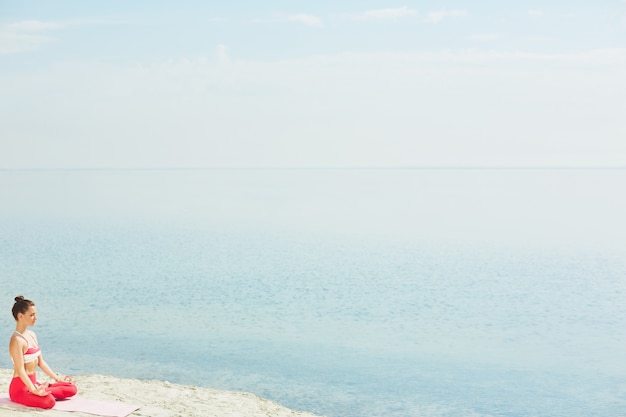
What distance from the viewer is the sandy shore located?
11664 mm

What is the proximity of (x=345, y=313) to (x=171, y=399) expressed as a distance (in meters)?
14.7

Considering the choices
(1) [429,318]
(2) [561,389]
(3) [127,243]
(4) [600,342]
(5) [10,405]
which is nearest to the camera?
(5) [10,405]

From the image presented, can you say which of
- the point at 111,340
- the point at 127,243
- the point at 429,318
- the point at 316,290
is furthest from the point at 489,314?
the point at 127,243

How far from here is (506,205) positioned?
93.7m

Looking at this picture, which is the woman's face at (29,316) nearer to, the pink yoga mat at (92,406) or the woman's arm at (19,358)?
the woman's arm at (19,358)

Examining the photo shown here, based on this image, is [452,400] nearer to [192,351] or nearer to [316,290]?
[192,351]

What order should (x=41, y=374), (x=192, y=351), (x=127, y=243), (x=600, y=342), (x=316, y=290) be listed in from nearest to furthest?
(x=41, y=374) → (x=192, y=351) → (x=600, y=342) → (x=316, y=290) → (x=127, y=243)

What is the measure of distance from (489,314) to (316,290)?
774 cm

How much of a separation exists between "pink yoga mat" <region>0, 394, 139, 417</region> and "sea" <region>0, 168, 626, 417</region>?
6063 millimetres

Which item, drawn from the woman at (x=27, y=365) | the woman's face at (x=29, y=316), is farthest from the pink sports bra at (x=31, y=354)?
the woman's face at (x=29, y=316)

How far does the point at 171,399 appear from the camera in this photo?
496 inches

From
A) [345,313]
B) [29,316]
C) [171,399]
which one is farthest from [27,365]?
[345,313]

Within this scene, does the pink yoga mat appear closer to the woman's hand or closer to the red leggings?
the red leggings

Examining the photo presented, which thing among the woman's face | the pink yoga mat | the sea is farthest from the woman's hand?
the sea
